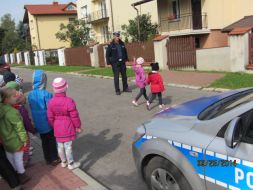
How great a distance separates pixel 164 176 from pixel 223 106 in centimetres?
91

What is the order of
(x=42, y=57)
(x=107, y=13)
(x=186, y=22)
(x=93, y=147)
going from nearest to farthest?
(x=93, y=147) → (x=186, y=22) → (x=42, y=57) → (x=107, y=13)

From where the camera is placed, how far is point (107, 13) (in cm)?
3922

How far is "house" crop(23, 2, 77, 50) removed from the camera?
53.6 meters

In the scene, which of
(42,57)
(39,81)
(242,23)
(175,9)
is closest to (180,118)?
(39,81)

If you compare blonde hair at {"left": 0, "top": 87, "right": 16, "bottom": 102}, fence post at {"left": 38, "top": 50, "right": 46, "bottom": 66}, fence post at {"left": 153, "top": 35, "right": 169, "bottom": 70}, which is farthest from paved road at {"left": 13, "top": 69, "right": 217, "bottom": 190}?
fence post at {"left": 38, "top": 50, "right": 46, "bottom": 66}

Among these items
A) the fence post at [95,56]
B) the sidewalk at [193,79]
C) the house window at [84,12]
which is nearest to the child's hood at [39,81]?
the sidewalk at [193,79]

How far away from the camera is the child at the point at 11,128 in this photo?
15.1ft

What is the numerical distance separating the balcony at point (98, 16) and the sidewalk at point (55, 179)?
34.7 metres

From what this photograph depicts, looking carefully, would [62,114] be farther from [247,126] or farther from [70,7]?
[70,7]

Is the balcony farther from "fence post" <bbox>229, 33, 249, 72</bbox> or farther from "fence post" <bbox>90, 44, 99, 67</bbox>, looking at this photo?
"fence post" <bbox>229, 33, 249, 72</bbox>

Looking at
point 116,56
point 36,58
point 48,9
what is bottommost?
point 36,58

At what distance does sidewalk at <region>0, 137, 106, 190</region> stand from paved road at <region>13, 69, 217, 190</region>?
0.24m

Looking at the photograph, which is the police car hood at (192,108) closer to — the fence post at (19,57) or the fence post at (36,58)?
the fence post at (36,58)
